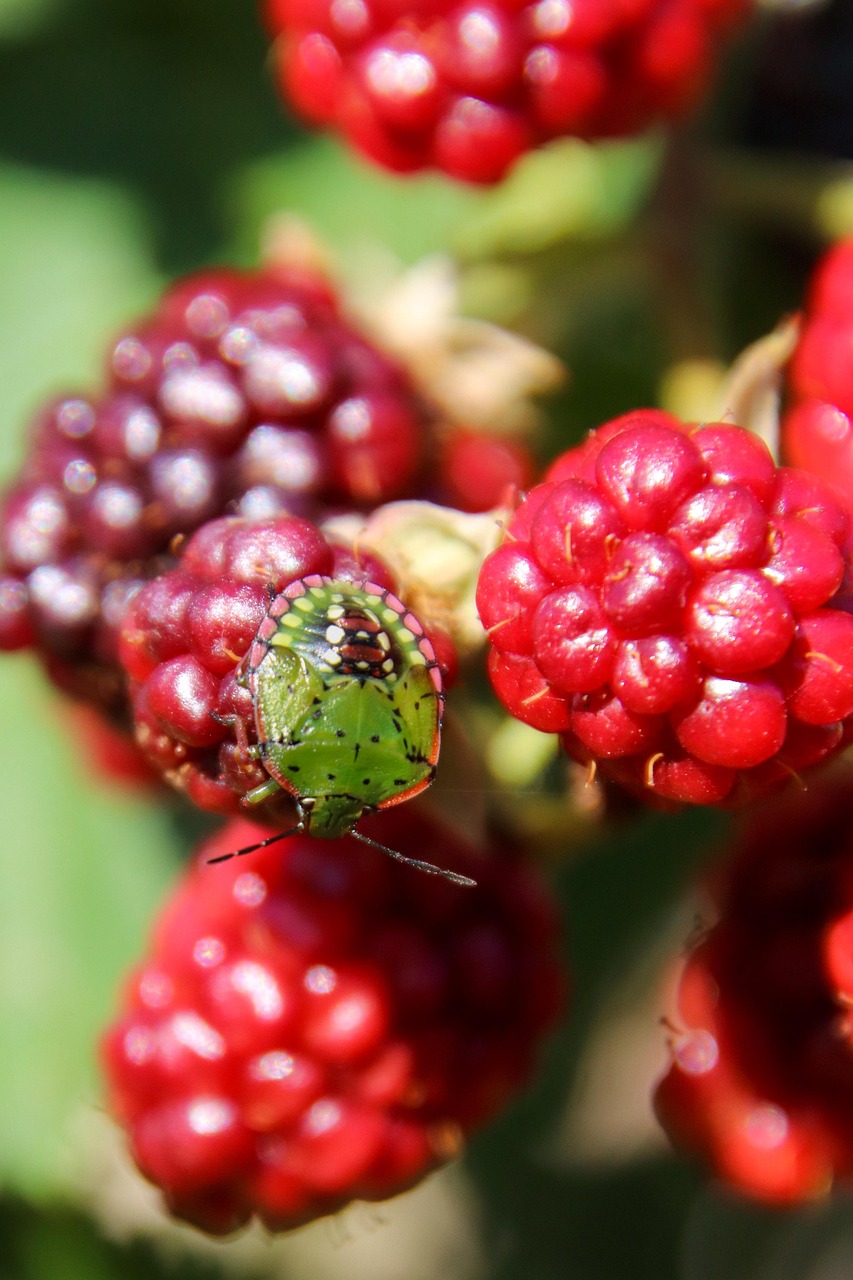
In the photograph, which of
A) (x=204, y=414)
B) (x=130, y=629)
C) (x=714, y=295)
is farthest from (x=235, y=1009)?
(x=714, y=295)

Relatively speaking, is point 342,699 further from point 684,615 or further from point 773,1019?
point 773,1019

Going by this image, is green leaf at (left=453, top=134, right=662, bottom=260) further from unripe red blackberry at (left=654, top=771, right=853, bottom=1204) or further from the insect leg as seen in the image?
the insect leg

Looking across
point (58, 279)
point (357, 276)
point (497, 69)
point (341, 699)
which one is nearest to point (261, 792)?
point (341, 699)

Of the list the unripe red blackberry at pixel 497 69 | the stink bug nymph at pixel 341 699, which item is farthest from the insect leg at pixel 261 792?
the unripe red blackberry at pixel 497 69

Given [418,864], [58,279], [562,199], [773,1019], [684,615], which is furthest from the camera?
[58,279]

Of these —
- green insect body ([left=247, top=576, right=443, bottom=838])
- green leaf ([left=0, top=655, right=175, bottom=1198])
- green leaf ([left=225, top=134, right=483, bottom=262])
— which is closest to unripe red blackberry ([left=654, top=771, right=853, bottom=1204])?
green insect body ([left=247, top=576, right=443, bottom=838])

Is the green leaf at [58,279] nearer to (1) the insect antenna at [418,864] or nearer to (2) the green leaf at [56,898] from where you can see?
(2) the green leaf at [56,898]
